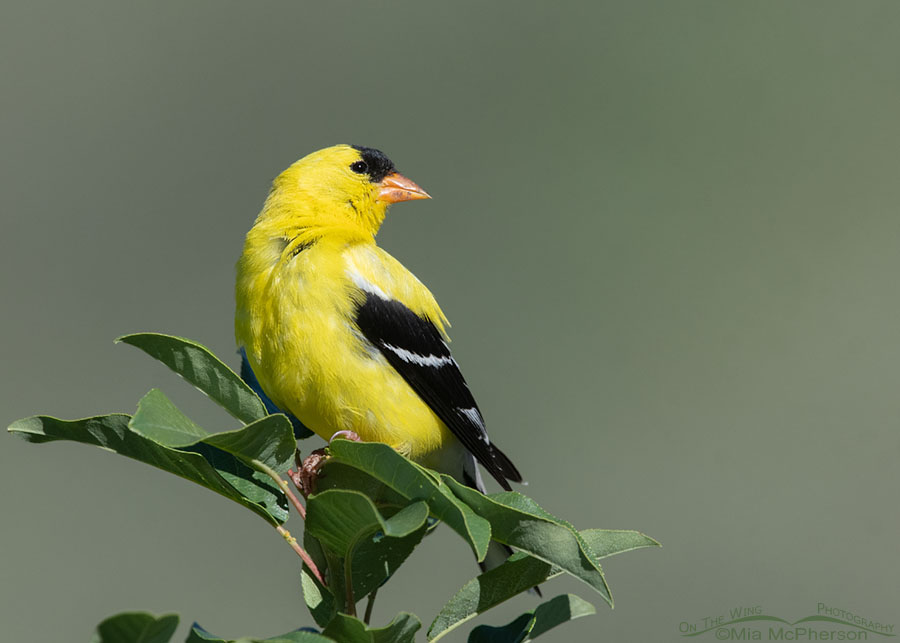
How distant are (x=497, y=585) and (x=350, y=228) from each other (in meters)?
1.16

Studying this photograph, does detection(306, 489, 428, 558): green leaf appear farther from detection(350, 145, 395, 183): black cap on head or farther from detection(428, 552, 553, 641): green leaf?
detection(350, 145, 395, 183): black cap on head

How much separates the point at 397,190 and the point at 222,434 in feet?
4.93

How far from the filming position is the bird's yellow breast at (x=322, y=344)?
189cm

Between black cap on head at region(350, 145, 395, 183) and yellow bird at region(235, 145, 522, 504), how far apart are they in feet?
0.48

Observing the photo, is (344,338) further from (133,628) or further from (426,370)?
(133,628)

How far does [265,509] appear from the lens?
4.45ft

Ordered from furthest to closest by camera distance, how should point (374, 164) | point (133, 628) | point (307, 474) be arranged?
point (374, 164) < point (307, 474) < point (133, 628)

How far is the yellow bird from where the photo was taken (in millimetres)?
1901

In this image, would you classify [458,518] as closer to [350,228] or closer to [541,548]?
[541,548]

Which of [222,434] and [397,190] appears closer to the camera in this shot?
[222,434]

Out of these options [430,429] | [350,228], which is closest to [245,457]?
[430,429]

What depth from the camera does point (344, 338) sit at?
1947mm

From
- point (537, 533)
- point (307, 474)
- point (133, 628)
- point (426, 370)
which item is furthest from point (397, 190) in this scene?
point (133, 628)

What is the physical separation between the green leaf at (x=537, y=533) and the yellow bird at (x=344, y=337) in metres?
0.80
